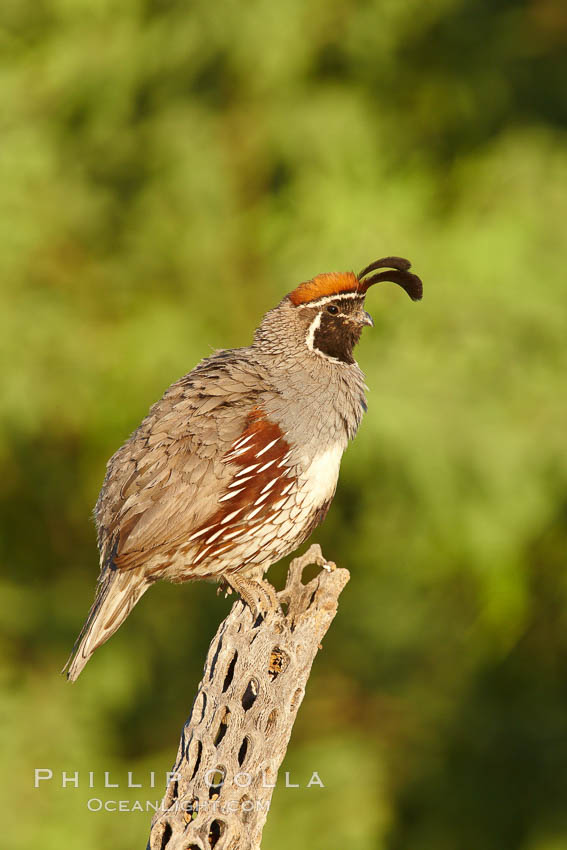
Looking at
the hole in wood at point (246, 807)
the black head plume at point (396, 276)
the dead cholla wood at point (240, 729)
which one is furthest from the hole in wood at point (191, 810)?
the black head plume at point (396, 276)

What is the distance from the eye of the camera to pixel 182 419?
136 inches

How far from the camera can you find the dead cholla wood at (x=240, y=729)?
2.82m

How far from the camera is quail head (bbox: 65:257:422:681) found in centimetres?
337

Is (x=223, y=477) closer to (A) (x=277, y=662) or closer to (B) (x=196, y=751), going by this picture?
(A) (x=277, y=662)

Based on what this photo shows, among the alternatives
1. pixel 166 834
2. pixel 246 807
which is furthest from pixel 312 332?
pixel 166 834

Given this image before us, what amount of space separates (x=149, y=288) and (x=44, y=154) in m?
Result: 1.07

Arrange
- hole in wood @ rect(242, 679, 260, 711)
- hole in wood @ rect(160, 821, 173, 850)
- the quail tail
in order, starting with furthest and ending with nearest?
1. the quail tail
2. hole in wood @ rect(242, 679, 260, 711)
3. hole in wood @ rect(160, 821, 173, 850)

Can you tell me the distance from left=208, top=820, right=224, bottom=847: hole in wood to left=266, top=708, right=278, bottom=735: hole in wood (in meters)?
0.30

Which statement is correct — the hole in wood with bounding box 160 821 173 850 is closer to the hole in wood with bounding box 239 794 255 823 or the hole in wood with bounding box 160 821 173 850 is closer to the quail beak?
the hole in wood with bounding box 239 794 255 823

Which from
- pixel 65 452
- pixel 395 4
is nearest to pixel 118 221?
pixel 65 452

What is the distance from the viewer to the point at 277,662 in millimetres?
3184

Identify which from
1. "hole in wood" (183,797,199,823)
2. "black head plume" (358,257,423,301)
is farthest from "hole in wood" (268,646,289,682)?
"black head plume" (358,257,423,301)

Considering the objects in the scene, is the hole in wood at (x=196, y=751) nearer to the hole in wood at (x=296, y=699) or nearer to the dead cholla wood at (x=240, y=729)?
the dead cholla wood at (x=240, y=729)

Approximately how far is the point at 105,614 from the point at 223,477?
59cm
